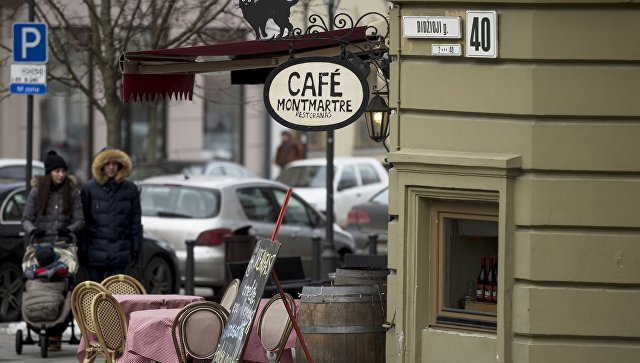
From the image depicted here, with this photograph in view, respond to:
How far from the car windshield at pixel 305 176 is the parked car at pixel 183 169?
1734 mm

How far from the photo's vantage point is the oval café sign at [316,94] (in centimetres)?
1016

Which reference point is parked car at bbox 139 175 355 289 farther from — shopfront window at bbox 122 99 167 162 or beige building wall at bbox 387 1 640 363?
shopfront window at bbox 122 99 167 162

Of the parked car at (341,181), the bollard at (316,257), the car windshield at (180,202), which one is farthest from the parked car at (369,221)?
the car windshield at (180,202)

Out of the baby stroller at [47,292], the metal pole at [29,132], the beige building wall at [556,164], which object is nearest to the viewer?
the beige building wall at [556,164]

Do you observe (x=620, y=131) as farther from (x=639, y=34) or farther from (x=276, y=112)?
(x=276, y=112)

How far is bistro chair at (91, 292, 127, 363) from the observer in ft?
36.2

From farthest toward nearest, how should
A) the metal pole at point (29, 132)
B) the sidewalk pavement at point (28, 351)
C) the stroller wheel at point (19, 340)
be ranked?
the metal pole at point (29, 132)
the stroller wheel at point (19, 340)
the sidewalk pavement at point (28, 351)

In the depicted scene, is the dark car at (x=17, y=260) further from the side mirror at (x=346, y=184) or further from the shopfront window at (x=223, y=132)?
the shopfront window at (x=223, y=132)

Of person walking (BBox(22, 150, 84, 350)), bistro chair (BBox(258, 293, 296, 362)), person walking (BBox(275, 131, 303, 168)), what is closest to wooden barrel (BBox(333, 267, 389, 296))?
bistro chair (BBox(258, 293, 296, 362))

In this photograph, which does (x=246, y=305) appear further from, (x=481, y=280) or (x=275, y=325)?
(x=481, y=280)

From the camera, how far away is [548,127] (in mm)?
9242

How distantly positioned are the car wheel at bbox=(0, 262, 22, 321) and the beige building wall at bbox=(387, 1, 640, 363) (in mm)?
7993

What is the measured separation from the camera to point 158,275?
17609 millimetres

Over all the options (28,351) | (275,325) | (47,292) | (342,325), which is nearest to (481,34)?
(342,325)
